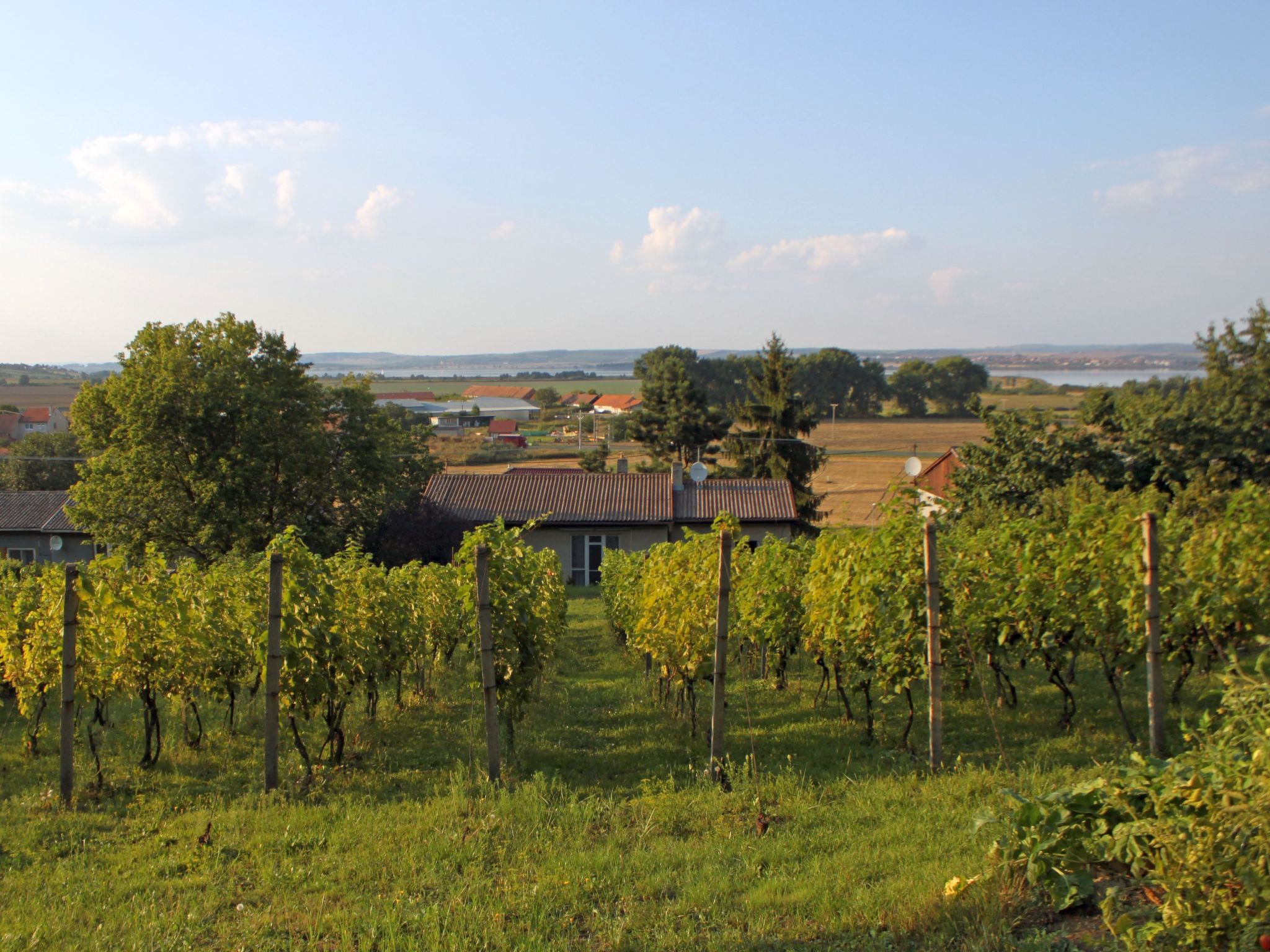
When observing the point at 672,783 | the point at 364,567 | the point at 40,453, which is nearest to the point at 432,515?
the point at 364,567

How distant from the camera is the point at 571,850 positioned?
477 cm

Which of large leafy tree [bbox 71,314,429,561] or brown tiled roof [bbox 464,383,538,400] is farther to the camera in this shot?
brown tiled roof [bbox 464,383,538,400]

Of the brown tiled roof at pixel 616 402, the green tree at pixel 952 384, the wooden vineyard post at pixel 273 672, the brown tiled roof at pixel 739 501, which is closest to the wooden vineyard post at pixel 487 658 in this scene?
the wooden vineyard post at pixel 273 672

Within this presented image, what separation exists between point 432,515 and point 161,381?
8.45 meters

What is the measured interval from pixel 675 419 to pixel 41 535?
30.7 metres

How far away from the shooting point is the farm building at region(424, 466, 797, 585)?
91.8ft

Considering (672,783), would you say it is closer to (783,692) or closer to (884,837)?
(884,837)

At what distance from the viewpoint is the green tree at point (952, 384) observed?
308ft

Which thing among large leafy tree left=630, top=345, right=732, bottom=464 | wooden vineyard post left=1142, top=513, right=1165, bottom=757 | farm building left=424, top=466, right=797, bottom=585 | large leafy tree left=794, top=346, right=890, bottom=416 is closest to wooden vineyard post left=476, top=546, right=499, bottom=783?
wooden vineyard post left=1142, top=513, right=1165, bottom=757

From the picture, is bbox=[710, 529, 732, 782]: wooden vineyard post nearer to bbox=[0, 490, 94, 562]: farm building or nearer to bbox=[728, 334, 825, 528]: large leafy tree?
bbox=[0, 490, 94, 562]: farm building

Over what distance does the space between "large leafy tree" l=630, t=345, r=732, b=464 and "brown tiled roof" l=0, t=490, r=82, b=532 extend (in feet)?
94.8

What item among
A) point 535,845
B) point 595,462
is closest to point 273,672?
point 535,845

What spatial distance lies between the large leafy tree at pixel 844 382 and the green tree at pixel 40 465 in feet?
217

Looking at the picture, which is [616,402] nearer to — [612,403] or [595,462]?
[612,403]
